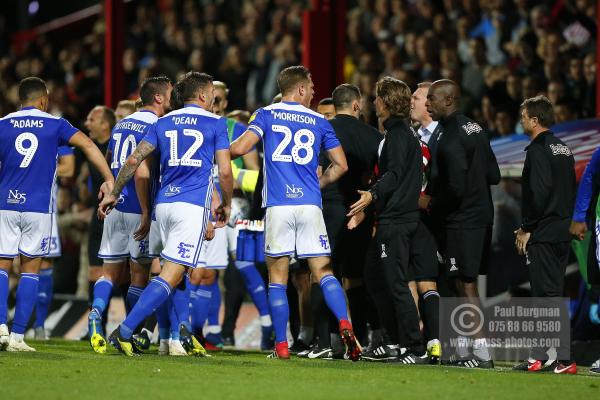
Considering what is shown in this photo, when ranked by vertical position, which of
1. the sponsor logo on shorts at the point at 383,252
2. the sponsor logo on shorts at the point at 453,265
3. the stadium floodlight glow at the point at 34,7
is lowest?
the sponsor logo on shorts at the point at 453,265

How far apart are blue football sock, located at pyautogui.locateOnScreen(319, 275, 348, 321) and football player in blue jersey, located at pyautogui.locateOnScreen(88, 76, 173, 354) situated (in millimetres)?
1546

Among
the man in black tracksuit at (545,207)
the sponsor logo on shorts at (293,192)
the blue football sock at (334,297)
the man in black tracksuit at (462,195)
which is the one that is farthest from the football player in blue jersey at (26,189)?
the man in black tracksuit at (545,207)

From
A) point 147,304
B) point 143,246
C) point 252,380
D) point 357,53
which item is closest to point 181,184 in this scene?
point 147,304

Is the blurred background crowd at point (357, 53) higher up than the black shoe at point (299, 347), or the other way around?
the blurred background crowd at point (357, 53)

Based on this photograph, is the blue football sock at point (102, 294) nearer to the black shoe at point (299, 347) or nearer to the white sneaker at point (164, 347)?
the white sneaker at point (164, 347)

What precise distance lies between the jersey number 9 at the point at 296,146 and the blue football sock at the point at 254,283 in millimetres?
2087

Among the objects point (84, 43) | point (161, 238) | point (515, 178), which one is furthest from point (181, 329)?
point (84, 43)

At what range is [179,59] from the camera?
59.2 ft

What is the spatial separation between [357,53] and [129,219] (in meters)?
6.97

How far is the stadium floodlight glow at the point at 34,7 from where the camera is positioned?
22.2 metres

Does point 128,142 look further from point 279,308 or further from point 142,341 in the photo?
point 279,308

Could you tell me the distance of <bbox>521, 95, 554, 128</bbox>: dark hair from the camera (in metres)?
8.54

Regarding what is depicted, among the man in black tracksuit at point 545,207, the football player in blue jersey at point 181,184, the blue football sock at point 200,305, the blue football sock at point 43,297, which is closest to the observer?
the football player in blue jersey at point 181,184

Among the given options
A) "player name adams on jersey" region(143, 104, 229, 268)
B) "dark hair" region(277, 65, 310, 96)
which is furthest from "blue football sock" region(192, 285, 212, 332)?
"dark hair" region(277, 65, 310, 96)
